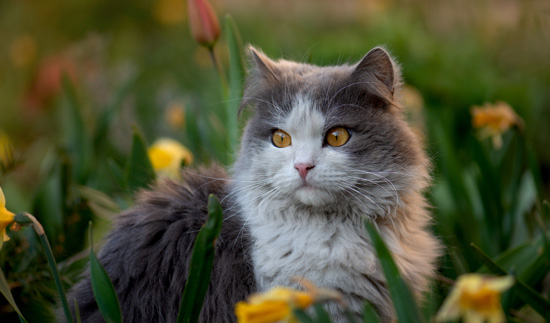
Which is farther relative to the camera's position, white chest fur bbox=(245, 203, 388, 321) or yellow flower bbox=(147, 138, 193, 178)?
yellow flower bbox=(147, 138, 193, 178)

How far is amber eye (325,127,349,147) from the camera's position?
1543 millimetres

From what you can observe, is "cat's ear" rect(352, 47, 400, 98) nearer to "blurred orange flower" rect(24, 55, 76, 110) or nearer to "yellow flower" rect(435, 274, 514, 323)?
"yellow flower" rect(435, 274, 514, 323)

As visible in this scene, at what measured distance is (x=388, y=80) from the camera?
1.63 metres

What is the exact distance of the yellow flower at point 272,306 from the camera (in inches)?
34.2

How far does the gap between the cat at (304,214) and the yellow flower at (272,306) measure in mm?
561

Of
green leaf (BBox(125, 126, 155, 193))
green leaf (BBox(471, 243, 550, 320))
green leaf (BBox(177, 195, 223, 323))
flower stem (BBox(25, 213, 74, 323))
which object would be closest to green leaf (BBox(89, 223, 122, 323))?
flower stem (BBox(25, 213, 74, 323))

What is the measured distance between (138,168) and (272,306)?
4.60 ft

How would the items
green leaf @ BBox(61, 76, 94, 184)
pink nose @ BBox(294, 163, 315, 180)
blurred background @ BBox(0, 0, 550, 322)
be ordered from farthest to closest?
green leaf @ BBox(61, 76, 94, 184)
blurred background @ BBox(0, 0, 550, 322)
pink nose @ BBox(294, 163, 315, 180)

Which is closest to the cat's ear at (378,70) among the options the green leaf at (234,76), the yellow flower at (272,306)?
the green leaf at (234,76)

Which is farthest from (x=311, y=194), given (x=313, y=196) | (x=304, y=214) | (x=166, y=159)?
(x=166, y=159)

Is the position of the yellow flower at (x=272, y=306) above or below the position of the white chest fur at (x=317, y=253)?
above

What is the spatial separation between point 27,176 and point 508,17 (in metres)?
3.80

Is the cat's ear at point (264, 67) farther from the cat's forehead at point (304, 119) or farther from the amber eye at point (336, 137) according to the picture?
the amber eye at point (336, 137)

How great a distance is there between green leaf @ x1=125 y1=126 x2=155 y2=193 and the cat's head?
1.85ft
